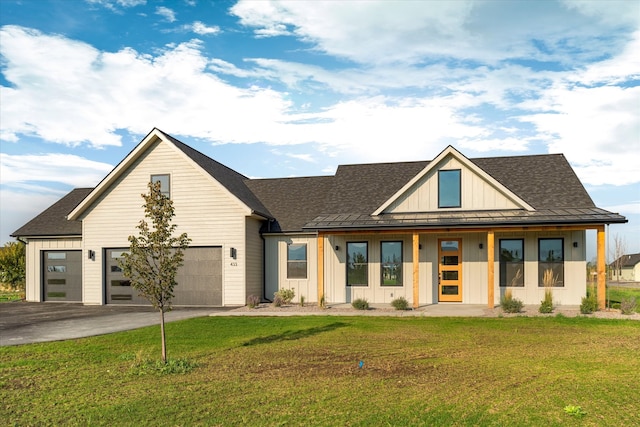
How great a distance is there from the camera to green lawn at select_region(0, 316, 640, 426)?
6188 millimetres

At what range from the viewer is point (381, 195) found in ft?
70.3

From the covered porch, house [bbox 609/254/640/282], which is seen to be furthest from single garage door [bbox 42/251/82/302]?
house [bbox 609/254/640/282]

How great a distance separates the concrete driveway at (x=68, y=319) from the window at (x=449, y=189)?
386 inches

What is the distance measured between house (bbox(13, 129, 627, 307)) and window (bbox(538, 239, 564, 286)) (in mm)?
39

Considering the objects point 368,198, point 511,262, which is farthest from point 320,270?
point 511,262

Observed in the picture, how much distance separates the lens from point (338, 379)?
7.95 meters

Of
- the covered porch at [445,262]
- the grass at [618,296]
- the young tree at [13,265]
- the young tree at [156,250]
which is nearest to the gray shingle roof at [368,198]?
the covered porch at [445,262]

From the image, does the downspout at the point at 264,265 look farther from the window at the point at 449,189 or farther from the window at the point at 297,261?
the window at the point at 449,189

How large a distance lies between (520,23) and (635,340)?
1015 centimetres

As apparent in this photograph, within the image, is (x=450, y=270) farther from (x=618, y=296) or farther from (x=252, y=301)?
(x=618, y=296)

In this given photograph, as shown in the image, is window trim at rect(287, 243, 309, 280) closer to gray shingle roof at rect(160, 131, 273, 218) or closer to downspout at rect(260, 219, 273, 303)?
downspout at rect(260, 219, 273, 303)

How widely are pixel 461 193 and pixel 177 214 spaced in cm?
1188

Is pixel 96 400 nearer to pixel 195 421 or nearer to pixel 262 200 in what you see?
pixel 195 421

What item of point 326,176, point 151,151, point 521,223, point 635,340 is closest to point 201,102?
point 151,151
